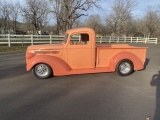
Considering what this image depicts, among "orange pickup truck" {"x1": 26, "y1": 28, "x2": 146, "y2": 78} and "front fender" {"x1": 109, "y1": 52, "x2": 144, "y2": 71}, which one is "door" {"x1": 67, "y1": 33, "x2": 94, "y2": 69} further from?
"front fender" {"x1": 109, "y1": 52, "x2": 144, "y2": 71}

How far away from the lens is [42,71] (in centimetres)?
694

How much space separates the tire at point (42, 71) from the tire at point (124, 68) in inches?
106

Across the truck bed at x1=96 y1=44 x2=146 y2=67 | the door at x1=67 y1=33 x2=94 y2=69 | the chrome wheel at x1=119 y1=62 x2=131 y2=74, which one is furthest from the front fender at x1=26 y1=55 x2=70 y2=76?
the chrome wheel at x1=119 y1=62 x2=131 y2=74

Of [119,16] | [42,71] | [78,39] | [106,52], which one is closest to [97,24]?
[119,16]

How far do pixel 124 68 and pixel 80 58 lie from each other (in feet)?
6.14

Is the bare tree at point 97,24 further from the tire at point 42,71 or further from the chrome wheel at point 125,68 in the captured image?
the tire at point 42,71

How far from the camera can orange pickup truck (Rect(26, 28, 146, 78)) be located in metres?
6.87

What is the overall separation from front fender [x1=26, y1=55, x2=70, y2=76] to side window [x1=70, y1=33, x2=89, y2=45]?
0.92 meters

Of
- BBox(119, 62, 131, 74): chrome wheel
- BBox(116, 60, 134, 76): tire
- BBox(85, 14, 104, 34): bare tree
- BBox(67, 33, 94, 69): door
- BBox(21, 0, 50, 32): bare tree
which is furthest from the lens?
BBox(85, 14, 104, 34): bare tree

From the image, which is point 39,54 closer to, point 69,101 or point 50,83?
point 50,83

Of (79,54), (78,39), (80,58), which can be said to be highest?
(78,39)

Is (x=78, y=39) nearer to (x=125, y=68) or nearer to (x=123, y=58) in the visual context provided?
(x=123, y=58)

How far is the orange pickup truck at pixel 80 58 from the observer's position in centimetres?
687

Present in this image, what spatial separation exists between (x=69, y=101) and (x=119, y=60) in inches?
127
